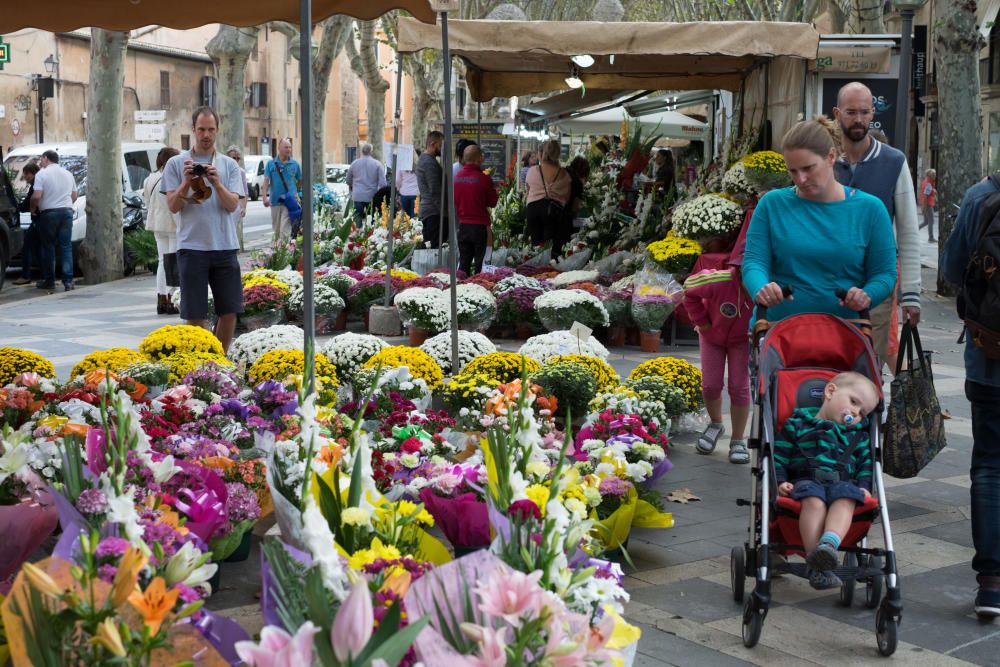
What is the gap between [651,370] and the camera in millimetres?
8039

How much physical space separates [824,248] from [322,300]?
8113 millimetres

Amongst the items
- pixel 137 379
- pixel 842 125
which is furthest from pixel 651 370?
pixel 137 379

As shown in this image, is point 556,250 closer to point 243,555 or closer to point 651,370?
point 651,370

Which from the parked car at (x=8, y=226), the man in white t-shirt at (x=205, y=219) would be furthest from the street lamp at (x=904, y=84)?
the parked car at (x=8, y=226)

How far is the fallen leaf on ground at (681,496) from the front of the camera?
6.48 m

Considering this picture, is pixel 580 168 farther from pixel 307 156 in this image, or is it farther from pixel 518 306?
pixel 307 156

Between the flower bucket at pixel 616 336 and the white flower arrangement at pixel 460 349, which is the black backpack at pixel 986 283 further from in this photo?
the flower bucket at pixel 616 336

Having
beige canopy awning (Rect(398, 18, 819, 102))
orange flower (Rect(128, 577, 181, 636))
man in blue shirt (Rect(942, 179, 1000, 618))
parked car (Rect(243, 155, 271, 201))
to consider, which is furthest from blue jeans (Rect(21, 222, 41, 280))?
parked car (Rect(243, 155, 271, 201))

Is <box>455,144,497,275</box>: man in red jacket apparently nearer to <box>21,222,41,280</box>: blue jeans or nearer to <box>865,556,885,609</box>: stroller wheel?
<box>21,222,41,280</box>: blue jeans

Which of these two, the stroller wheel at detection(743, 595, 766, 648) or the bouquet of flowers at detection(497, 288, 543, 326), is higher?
the bouquet of flowers at detection(497, 288, 543, 326)

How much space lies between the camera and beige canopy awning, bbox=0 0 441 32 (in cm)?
755

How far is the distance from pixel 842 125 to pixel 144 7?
4.21 meters

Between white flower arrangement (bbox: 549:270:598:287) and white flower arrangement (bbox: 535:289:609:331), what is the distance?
54.3 inches

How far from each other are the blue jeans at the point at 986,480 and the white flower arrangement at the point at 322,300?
27.6 ft
